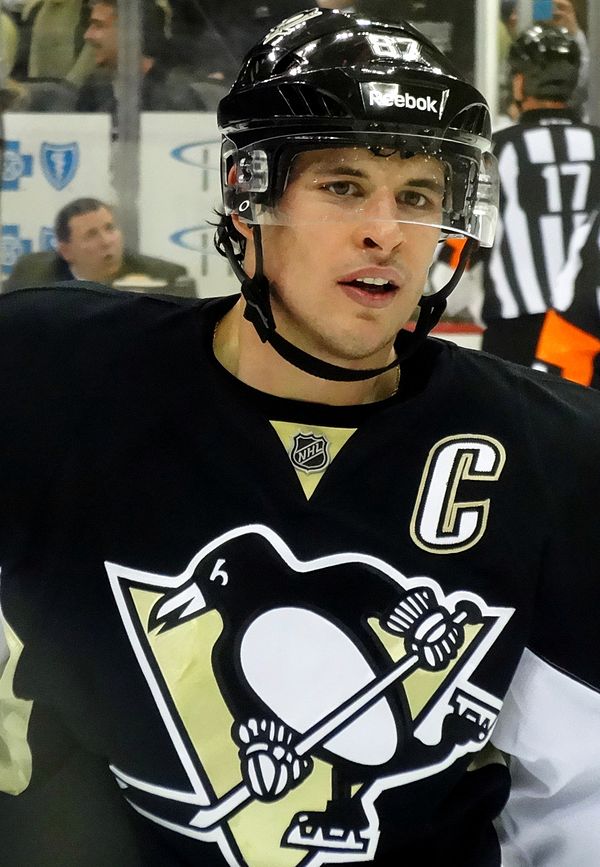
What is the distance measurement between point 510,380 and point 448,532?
0.18m

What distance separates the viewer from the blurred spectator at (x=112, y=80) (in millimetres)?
2168

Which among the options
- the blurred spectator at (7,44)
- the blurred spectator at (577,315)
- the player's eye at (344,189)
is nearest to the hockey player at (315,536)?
the player's eye at (344,189)

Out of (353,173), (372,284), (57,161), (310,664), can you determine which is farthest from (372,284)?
(57,161)

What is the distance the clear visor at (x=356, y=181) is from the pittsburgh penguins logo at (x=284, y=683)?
0.31 meters

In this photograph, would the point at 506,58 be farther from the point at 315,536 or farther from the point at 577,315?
the point at 315,536

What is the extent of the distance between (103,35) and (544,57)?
2.89 feet

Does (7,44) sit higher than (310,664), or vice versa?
Answer: (7,44)

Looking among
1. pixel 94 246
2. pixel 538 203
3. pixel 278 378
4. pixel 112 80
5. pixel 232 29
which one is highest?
pixel 232 29

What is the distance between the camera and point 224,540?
1013mm

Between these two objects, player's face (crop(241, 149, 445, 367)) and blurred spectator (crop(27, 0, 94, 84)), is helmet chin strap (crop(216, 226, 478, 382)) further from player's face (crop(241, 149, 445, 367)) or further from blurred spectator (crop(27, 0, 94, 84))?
blurred spectator (crop(27, 0, 94, 84))

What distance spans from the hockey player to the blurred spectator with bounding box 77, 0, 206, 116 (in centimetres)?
113

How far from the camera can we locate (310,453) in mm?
1049

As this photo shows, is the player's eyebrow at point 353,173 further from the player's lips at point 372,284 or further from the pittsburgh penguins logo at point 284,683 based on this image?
the pittsburgh penguins logo at point 284,683

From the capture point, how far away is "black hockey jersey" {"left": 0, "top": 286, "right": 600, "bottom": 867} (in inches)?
39.7
